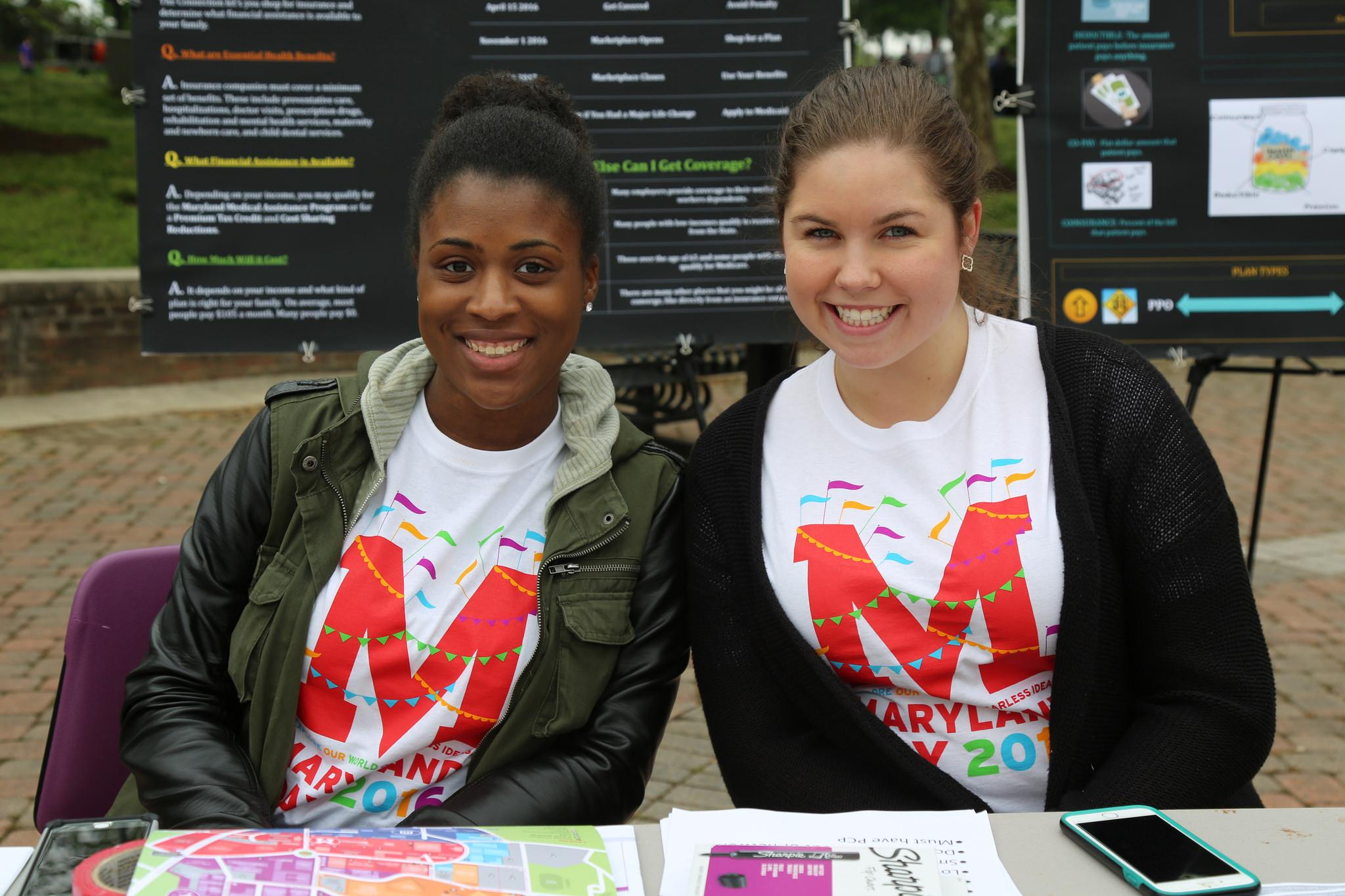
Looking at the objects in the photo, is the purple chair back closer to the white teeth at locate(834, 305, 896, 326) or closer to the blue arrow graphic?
the white teeth at locate(834, 305, 896, 326)

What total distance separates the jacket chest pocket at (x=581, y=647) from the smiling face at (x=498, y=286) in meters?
0.35

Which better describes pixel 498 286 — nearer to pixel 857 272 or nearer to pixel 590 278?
pixel 590 278

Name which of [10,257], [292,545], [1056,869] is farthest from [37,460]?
[1056,869]

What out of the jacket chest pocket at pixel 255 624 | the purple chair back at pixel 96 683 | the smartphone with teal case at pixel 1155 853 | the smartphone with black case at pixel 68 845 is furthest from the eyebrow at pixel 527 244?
the smartphone with teal case at pixel 1155 853

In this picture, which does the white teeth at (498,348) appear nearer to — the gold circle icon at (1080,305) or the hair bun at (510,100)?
the hair bun at (510,100)

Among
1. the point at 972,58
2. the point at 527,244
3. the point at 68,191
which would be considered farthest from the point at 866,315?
the point at 972,58

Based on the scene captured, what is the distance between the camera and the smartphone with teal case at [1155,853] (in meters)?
1.45

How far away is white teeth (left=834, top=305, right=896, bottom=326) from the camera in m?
2.13

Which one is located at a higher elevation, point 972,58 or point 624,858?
point 972,58

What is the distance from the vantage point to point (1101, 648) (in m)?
2.09

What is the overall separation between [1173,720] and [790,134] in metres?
1.18

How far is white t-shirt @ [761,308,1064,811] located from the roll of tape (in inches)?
43.2

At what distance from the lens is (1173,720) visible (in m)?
2.05

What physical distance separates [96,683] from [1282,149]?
376 centimetres
